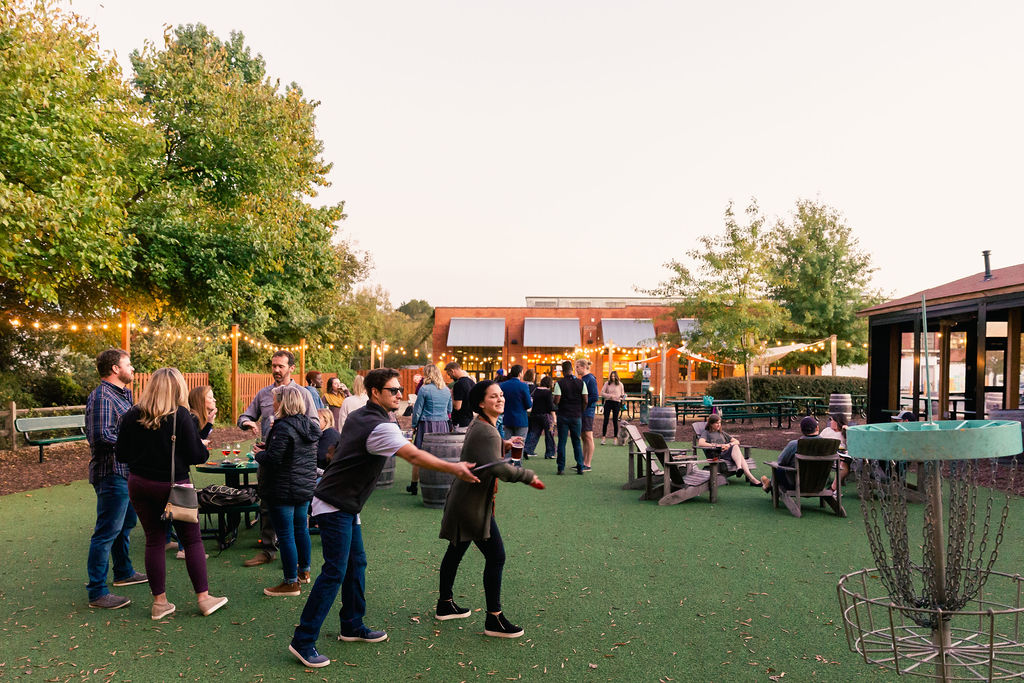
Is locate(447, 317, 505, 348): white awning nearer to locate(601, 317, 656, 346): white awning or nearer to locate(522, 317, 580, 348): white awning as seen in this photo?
locate(522, 317, 580, 348): white awning

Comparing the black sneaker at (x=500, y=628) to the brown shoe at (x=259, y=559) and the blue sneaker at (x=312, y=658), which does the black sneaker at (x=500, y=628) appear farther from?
the brown shoe at (x=259, y=559)

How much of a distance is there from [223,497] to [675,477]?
5637mm

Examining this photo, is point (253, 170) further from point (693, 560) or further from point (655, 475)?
point (693, 560)

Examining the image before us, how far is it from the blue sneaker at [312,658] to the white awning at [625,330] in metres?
36.4

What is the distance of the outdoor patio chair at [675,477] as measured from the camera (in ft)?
30.8

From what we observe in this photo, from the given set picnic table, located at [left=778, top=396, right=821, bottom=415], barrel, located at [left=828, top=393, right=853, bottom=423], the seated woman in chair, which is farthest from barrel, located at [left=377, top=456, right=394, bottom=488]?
picnic table, located at [left=778, top=396, right=821, bottom=415]

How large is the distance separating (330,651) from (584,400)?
26.0 feet

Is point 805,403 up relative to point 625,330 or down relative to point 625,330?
down

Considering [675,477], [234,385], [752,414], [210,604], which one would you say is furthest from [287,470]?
[234,385]

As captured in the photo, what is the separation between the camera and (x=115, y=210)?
11.6 m

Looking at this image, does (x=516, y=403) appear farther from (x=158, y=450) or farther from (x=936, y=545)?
(x=936, y=545)

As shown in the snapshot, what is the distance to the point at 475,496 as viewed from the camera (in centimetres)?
467

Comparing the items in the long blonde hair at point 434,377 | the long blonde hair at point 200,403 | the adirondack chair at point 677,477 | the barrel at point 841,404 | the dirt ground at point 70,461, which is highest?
the long blonde hair at point 434,377

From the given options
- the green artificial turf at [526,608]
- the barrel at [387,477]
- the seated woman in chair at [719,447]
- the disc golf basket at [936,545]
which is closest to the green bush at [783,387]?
the seated woman in chair at [719,447]
